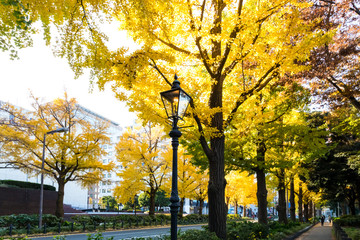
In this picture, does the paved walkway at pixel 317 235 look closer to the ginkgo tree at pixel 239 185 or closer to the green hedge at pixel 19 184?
the ginkgo tree at pixel 239 185

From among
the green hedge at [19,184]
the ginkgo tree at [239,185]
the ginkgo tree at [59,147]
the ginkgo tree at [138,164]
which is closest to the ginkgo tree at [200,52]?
the ginkgo tree at [59,147]

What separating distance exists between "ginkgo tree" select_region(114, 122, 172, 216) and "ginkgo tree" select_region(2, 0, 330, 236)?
61.0ft

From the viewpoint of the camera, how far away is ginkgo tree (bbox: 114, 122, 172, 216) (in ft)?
89.6

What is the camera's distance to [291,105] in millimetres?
13211

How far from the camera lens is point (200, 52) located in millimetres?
8477

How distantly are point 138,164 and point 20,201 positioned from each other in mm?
10510

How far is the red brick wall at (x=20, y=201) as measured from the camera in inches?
954

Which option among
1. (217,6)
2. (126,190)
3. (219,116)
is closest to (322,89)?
(219,116)

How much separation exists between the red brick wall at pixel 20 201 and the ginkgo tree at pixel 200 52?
844 inches

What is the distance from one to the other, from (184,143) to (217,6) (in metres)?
6.08

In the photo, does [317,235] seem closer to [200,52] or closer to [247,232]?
[247,232]

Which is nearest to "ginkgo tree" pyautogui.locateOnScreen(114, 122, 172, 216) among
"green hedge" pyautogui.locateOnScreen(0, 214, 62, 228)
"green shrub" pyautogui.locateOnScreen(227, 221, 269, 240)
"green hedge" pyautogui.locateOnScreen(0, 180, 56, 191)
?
"green hedge" pyautogui.locateOnScreen(0, 214, 62, 228)

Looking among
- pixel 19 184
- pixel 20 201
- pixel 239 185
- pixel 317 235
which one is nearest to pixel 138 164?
pixel 20 201

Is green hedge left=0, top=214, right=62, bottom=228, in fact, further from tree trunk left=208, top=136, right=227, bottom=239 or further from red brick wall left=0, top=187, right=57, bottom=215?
tree trunk left=208, top=136, right=227, bottom=239
